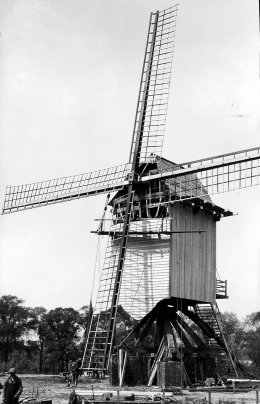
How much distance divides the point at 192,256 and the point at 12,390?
18.5 metres

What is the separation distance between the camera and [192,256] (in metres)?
33.8

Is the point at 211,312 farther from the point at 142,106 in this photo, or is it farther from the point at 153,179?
the point at 142,106

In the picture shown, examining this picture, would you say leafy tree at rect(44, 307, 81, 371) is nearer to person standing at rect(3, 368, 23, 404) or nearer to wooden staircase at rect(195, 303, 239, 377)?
wooden staircase at rect(195, 303, 239, 377)

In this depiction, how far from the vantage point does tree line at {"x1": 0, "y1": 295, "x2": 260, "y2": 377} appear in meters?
72.5

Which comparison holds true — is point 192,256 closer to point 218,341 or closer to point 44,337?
point 218,341

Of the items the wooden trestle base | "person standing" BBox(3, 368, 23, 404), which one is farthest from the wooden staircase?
"person standing" BBox(3, 368, 23, 404)

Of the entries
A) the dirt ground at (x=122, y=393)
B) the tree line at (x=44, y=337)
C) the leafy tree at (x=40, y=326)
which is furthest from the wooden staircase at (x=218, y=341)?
the leafy tree at (x=40, y=326)

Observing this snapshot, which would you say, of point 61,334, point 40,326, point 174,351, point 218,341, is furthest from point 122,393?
point 40,326

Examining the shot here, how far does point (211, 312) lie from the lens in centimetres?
3550

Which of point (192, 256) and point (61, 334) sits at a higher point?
point (61, 334)

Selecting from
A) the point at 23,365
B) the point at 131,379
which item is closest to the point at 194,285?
the point at 131,379

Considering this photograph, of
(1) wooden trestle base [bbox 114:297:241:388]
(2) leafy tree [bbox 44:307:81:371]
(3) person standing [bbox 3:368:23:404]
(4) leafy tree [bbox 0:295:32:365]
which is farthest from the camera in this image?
(4) leafy tree [bbox 0:295:32:365]

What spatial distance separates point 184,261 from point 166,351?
4541 mm

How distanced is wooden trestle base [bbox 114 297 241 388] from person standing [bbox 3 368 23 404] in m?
14.7
